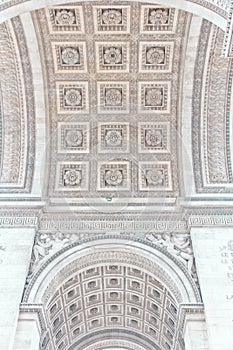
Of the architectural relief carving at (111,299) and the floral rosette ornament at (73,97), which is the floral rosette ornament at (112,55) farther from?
the architectural relief carving at (111,299)

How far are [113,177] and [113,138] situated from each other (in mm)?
1266

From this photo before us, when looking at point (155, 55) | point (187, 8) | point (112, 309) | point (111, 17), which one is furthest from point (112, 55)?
point (112, 309)

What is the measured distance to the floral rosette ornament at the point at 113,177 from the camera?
14.7 metres

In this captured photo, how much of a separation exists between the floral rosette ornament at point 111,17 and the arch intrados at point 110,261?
20.2 feet

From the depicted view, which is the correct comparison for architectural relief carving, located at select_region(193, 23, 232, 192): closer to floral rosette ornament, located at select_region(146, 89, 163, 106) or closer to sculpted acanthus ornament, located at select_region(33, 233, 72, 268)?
floral rosette ornament, located at select_region(146, 89, 163, 106)

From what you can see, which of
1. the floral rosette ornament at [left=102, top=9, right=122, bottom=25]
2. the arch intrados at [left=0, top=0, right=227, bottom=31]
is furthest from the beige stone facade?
the arch intrados at [left=0, top=0, right=227, bottom=31]

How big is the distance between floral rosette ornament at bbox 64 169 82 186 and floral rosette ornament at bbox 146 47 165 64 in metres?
4.12

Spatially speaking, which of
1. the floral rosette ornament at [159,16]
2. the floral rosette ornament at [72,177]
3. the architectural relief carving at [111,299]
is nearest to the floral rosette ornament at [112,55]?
the floral rosette ornament at [159,16]

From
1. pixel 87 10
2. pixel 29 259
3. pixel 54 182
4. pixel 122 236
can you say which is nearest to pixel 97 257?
pixel 122 236

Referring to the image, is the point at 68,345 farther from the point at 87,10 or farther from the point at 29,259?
the point at 87,10

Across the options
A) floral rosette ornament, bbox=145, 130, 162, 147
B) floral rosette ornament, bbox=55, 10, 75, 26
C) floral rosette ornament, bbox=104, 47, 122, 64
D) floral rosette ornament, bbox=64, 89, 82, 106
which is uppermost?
floral rosette ornament, bbox=55, 10, 75, 26

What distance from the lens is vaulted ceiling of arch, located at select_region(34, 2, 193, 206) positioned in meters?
13.3

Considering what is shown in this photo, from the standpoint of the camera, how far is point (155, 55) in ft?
45.4

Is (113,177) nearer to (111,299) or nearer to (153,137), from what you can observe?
(153,137)
